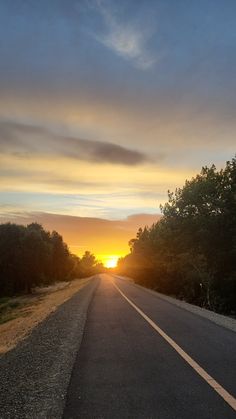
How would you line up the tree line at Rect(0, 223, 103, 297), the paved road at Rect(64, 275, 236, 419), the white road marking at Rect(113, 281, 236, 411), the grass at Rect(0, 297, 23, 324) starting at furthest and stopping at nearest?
the tree line at Rect(0, 223, 103, 297)
the grass at Rect(0, 297, 23, 324)
the white road marking at Rect(113, 281, 236, 411)
the paved road at Rect(64, 275, 236, 419)

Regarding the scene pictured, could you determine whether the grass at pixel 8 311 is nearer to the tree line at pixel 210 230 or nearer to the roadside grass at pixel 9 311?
the roadside grass at pixel 9 311

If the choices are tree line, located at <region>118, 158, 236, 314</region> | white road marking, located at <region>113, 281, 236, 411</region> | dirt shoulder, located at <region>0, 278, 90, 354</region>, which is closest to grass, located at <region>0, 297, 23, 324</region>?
dirt shoulder, located at <region>0, 278, 90, 354</region>

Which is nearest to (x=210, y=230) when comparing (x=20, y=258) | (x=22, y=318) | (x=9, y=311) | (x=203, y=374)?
(x=22, y=318)

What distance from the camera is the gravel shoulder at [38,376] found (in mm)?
6168

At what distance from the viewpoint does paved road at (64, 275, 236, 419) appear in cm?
607

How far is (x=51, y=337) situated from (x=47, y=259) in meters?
70.6

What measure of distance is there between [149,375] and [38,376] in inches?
79.4

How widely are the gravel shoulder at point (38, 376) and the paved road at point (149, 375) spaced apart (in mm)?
223

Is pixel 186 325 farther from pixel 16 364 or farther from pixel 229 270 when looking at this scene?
pixel 229 270

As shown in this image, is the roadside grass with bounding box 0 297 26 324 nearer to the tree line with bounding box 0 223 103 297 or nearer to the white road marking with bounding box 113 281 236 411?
the tree line with bounding box 0 223 103 297

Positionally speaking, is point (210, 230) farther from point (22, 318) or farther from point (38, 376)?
point (38, 376)

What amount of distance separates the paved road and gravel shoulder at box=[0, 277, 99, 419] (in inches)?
8.8

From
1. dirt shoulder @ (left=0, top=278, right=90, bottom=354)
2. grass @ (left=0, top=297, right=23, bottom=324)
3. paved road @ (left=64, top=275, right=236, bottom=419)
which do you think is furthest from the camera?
grass @ (left=0, top=297, right=23, bottom=324)

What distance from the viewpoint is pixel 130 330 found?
14539 millimetres
